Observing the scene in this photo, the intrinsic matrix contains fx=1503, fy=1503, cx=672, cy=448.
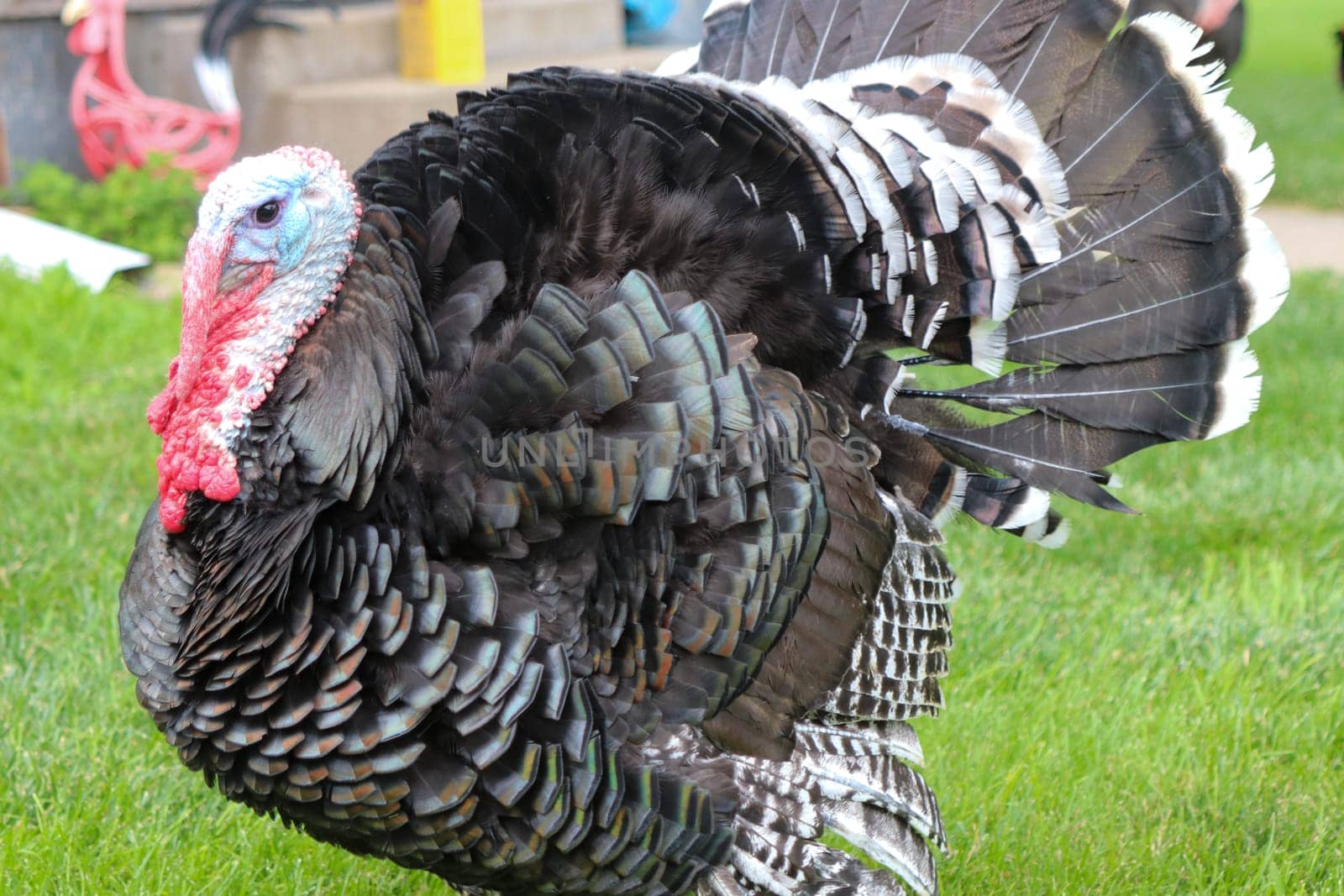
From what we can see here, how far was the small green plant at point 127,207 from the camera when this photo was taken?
8672 mm

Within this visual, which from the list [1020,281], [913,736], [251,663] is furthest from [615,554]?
[1020,281]

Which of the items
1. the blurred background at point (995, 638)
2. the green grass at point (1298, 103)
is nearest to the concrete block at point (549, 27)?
the blurred background at point (995, 638)

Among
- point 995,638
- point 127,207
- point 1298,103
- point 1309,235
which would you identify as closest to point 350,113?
point 127,207

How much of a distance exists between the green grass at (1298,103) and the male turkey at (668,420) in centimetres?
853

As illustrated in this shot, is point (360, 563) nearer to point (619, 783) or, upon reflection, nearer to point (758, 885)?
point (619, 783)

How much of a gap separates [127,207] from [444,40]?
2366 mm

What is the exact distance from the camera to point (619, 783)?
2.66 meters

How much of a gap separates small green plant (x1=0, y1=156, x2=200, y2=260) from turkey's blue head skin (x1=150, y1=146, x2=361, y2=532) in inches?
252

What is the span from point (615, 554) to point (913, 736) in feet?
3.10

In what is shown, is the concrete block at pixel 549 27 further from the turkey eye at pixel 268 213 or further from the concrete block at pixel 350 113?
the turkey eye at pixel 268 213

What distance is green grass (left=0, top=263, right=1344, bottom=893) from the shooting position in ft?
11.6

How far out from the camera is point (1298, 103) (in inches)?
708

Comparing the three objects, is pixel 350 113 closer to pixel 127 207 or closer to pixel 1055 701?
pixel 127 207

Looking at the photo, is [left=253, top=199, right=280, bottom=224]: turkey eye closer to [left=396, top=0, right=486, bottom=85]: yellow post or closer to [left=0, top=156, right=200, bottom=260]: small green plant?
[left=0, top=156, right=200, bottom=260]: small green plant
